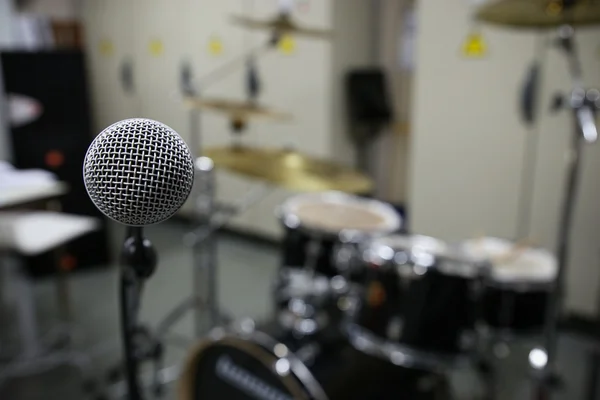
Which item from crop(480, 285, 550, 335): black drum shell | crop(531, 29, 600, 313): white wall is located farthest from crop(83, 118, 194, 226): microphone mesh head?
crop(531, 29, 600, 313): white wall

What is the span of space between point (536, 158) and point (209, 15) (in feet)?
8.10

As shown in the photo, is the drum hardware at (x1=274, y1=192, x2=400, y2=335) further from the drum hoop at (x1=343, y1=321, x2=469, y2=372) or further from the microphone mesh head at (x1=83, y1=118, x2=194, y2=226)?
the microphone mesh head at (x1=83, y1=118, x2=194, y2=226)

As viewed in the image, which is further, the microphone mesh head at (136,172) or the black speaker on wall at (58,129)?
the black speaker on wall at (58,129)

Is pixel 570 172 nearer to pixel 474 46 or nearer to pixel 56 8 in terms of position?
pixel 474 46

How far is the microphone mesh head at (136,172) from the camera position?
49cm

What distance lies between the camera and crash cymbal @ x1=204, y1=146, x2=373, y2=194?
5.15ft

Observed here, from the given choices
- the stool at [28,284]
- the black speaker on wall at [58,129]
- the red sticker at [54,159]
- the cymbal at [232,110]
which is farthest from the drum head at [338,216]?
the red sticker at [54,159]

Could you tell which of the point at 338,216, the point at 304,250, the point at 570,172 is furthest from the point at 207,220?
the point at 570,172

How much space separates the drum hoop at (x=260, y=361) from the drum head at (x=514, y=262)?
788 millimetres

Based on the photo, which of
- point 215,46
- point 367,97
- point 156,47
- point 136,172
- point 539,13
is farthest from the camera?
point 156,47

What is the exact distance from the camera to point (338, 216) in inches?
81.7

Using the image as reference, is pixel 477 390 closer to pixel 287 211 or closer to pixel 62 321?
pixel 287 211

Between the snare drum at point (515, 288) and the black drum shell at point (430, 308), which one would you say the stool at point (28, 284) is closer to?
the black drum shell at point (430, 308)

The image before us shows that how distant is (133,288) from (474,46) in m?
2.43
